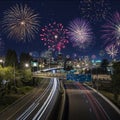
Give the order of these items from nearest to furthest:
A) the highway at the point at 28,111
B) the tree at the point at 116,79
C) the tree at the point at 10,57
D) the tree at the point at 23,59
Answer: the highway at the point at 28,111, the tree at the point at 116,79, the tree at the point at 10,57, the tree at the point at 23,59

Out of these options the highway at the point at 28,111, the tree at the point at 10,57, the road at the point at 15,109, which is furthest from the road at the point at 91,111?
the tree at the point at 10,57

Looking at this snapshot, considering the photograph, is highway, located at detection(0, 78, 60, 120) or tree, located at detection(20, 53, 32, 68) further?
tree, located at detection(20, 53, 32, 68)

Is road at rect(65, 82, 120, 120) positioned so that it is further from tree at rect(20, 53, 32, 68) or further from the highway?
tree at rect(20, 53, 32, 68)

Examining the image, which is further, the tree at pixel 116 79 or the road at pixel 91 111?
the tree at pixel 116 79

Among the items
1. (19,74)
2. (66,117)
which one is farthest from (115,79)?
(19,74)

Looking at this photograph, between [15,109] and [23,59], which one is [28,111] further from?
[23,59]

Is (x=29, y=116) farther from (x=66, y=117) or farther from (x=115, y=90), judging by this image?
(x=115, y=90)

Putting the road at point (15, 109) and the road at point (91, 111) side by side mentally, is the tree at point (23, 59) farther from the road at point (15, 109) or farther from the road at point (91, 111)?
the road at point (91, 111)

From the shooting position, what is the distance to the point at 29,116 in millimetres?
63969

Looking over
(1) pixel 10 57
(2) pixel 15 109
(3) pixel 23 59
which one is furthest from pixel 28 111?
(3) pixel 23 59

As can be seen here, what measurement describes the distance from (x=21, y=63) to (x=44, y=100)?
94.4 m

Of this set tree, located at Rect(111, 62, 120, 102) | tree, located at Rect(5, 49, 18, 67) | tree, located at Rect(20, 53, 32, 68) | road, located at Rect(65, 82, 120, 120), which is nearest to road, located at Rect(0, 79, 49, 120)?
road, located at Rect(65, 82, 120, 120)

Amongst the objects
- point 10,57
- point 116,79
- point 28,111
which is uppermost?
point 10,57

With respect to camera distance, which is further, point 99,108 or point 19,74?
point 19,74
